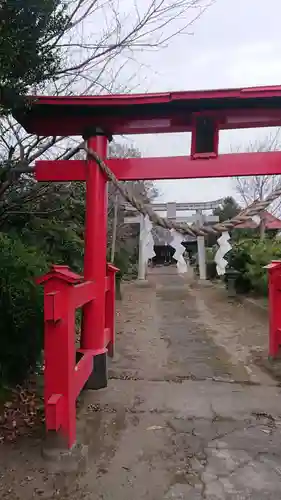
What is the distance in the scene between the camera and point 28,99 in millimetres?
3660

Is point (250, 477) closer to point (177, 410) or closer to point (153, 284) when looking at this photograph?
point (177, 410)

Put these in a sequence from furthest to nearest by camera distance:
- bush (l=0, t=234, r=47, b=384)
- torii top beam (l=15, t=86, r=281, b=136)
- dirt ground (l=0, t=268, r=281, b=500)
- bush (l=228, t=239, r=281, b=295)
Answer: bush (l=228, t=239, r=281, b=295), torii top beam (l=15, t=86, r=281, b=136), bush (l=0, t=234, r=47, b=384), dirt ground (l=0, t=268, r=281, b=500)

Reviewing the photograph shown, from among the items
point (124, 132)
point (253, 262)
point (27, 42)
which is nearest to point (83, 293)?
point (124, 132)

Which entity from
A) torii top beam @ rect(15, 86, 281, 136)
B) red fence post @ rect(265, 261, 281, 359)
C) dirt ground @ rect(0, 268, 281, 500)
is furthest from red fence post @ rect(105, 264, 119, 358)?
red fence post @ rect(265, 261, 281, 359)

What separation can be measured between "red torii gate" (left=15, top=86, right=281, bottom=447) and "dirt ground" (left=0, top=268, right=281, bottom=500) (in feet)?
1.69

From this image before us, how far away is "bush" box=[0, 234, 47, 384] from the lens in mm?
3553

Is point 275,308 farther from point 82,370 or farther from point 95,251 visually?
point 82,370

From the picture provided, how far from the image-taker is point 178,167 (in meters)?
4.01

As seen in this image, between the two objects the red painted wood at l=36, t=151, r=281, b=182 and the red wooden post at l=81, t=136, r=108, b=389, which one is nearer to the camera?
the red painted wood at l=36, t=151, r=281, b=182

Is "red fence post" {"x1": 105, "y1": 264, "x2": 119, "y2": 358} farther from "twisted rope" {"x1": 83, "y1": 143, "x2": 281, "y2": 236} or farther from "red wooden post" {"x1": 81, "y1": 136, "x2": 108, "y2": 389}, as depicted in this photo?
"twisted rope" {"x1": 83, "y1": 143, "x2": 281, "y2": 236}

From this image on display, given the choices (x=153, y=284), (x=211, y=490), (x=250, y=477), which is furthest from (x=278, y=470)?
(x=153, y=284)

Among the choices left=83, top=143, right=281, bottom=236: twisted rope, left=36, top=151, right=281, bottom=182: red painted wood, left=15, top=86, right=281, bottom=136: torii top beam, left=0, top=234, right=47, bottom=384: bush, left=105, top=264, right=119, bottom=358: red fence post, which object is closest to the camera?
left=83, top=143, right=281, bottom=236: twisted rope

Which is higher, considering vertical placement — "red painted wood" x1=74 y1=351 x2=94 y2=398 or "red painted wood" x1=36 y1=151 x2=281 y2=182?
"red painted wood" x1=36 y1=151 x2=281 y2=182

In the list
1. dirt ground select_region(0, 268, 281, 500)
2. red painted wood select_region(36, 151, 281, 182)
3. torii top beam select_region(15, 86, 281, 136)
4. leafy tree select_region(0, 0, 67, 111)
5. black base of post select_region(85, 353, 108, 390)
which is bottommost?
A: dirt ground select_region(0, 268, 281, 500)
